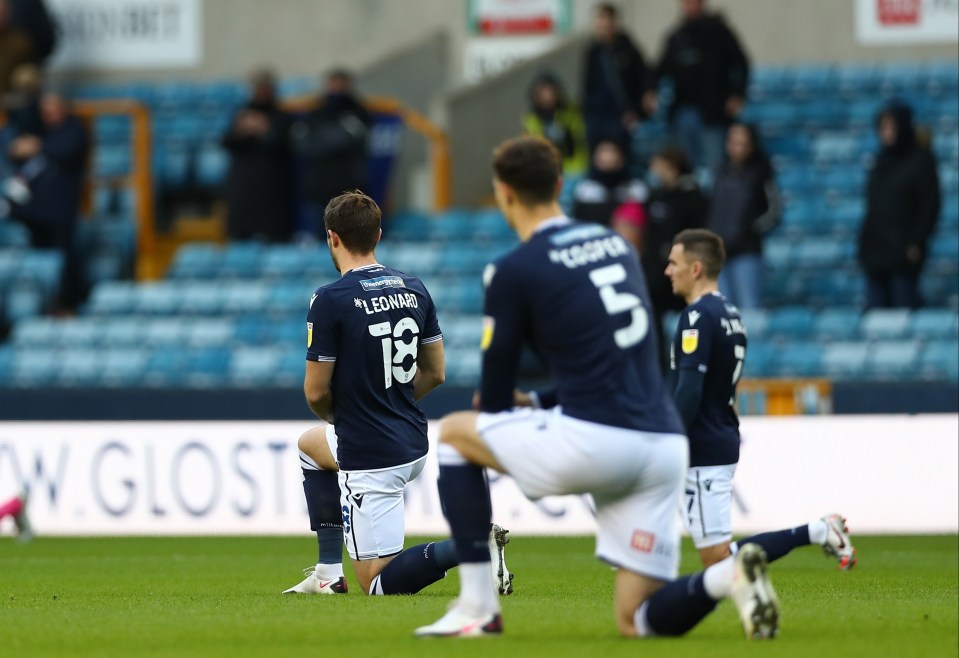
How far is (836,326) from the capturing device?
634 inches

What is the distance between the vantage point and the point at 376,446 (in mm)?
7941

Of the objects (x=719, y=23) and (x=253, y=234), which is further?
(x=253, y=234)

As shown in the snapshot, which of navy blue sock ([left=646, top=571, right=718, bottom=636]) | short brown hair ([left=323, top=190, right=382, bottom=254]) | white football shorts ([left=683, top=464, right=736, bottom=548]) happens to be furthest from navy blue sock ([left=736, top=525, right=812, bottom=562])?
navy blue sock ([left=646, top=571, right=718, bottom=636])

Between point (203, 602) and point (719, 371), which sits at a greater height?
point (719, 371)

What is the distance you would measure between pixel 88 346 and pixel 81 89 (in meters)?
6.64

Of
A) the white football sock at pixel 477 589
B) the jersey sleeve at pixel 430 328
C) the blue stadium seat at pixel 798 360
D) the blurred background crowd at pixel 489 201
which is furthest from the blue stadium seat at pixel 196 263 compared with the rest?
the white football sock at pixel 477 589

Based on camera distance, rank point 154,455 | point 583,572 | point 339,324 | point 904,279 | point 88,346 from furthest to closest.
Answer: point 88,346 < point 904,279 < point 154,455 < point 583,572 < point 339,324

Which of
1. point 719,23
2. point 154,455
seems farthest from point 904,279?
point 154,455

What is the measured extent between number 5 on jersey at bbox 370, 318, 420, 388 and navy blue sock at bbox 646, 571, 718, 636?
7.33ft

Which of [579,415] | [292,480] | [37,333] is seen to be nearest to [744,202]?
[292,480]

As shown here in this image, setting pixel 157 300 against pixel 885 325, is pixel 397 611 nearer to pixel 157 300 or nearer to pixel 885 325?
pixel 885 325

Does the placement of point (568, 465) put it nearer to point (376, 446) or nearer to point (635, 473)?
point (635, 473)

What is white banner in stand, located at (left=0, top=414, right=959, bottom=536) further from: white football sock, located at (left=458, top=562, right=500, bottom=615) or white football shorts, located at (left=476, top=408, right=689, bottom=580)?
white football shorts, located at (left=476, top=408, right=689, bottom=580)

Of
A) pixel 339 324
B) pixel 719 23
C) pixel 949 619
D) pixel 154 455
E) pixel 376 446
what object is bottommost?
pixel 154 455
